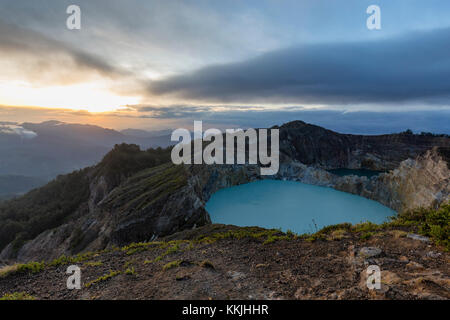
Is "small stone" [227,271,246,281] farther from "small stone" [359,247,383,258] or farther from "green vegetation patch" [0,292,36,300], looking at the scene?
"green vegetation patch" [0,292,36,300]

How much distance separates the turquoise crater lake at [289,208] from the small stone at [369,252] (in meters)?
9.42

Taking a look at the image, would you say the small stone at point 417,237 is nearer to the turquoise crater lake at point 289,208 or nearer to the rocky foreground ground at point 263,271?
the rocky foreground ground at point 263,271

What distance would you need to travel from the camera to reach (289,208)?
882 inches

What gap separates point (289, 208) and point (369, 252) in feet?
48.3

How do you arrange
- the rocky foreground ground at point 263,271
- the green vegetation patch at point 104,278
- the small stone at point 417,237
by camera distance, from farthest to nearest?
the small stone at point 417,237, the green vegetation patch at point 104,278, the rocky foreground ground at point 263,271

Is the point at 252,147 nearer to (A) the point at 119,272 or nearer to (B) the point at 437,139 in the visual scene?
(A) the point at 119,272

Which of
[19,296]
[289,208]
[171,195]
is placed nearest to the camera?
A: [19,296]

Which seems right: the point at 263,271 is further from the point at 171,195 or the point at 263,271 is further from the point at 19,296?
the point at 171,195

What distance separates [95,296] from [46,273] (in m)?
4.29

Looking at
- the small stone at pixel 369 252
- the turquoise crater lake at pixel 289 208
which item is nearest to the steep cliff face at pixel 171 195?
the turquoise crater lake at pixel 289 208

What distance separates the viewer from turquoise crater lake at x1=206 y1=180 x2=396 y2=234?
1947cm

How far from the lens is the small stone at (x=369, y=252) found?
25.1ft

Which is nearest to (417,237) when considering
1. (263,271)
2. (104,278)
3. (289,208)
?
(263,271)
